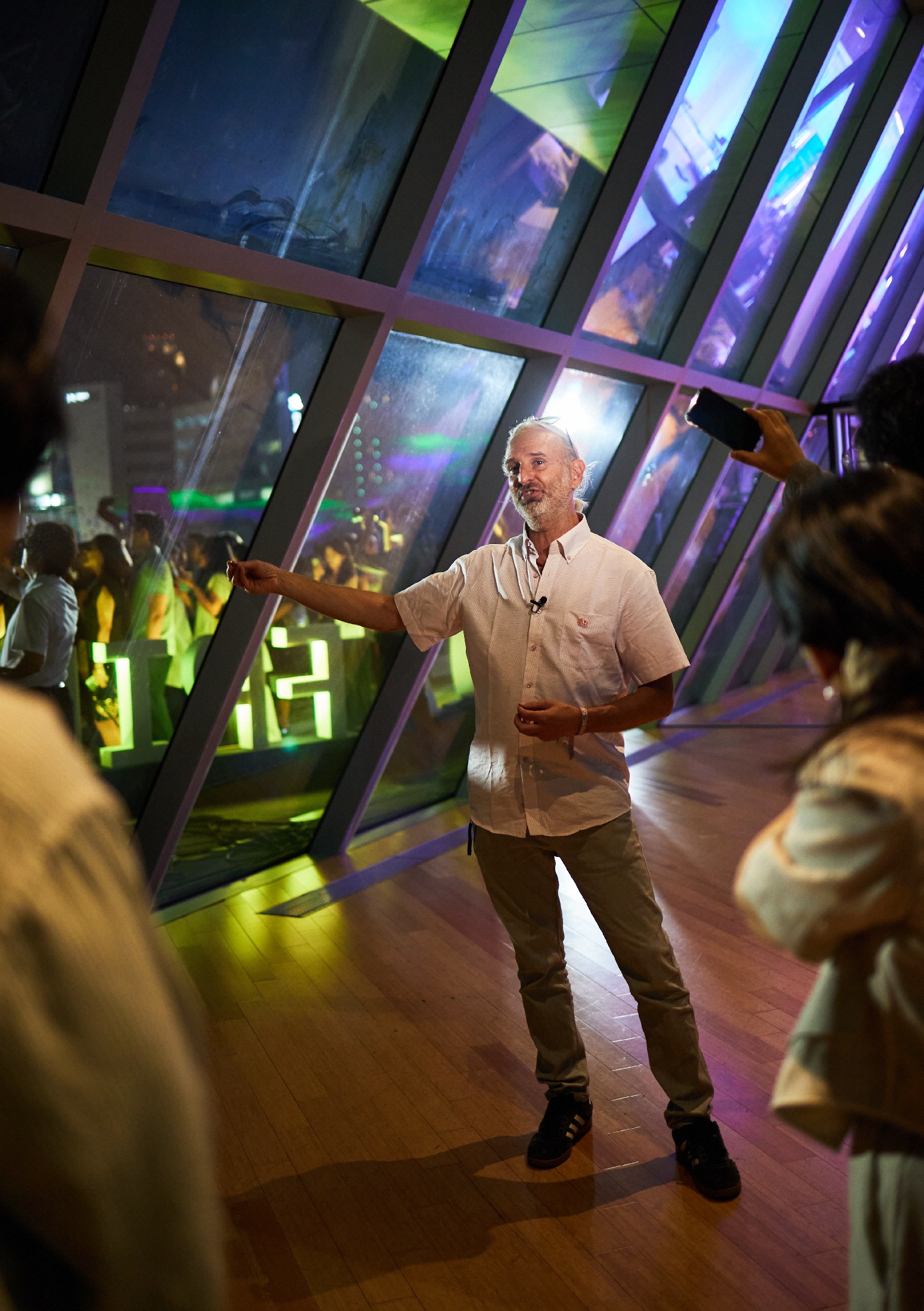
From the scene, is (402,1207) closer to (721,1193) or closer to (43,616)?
(721,1193)

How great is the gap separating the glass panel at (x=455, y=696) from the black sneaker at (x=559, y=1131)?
3.05 m

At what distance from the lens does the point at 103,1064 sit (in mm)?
716

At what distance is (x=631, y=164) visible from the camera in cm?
483

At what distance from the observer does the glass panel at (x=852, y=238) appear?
7.65 meters

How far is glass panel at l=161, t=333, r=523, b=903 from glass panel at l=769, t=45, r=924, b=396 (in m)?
3.63

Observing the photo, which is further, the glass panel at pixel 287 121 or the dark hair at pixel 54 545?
the dark hair at pixel 54 545

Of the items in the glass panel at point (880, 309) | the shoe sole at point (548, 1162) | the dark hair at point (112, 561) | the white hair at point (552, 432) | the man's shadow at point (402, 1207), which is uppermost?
the glass panel at point (880, 309)

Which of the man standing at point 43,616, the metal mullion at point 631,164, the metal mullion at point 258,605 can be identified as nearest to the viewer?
the man standing at point 43,616

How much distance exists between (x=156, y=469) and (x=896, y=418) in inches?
110

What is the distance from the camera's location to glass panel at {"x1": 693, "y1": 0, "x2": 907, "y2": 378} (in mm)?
6547

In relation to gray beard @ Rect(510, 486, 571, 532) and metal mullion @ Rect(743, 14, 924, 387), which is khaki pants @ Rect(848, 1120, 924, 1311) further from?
metal mullion @ Rect(743, 14, 924, 387)

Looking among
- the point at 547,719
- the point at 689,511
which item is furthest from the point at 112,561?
the point at 689,511

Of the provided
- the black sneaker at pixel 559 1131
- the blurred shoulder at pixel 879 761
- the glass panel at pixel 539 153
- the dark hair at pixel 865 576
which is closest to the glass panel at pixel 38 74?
the glass panel at pixel 539 153

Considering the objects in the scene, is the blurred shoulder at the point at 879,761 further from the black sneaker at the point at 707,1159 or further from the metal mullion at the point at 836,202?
the metal mullion at the point at 836,202
